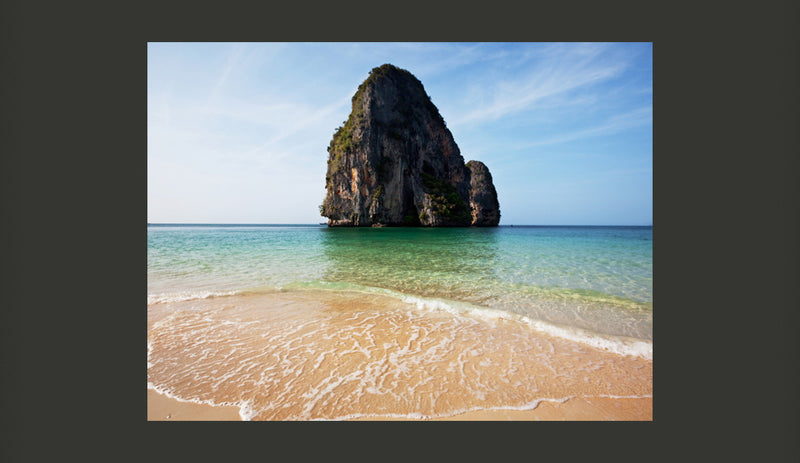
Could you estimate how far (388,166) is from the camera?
200 feet

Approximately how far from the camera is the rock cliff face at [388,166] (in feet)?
196

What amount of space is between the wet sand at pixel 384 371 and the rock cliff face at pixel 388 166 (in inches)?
2166

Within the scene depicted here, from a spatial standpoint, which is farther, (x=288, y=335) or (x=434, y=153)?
(x=434, y=153)

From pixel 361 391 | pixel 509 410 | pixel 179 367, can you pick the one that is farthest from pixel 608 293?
pixel 179 367

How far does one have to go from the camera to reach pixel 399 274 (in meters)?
9.52

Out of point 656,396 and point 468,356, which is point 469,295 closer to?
point 468,356

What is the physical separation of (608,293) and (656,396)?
20.6 feet

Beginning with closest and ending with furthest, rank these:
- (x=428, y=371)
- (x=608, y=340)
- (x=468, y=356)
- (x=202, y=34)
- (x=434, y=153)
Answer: (x=202, y=34), (x=428, y=371), (x=468, y=356), (x=608, y=340), (x=434, y=153)

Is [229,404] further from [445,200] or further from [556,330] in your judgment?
[445,200]

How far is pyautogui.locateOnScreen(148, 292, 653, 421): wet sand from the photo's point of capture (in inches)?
103

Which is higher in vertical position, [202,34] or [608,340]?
[202,34]

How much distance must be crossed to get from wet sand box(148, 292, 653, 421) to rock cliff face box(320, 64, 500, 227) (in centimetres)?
5503

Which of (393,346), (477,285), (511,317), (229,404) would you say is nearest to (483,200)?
(477,285)

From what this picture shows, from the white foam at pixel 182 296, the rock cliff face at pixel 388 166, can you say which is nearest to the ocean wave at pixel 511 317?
the white foam at pixel 182 296
